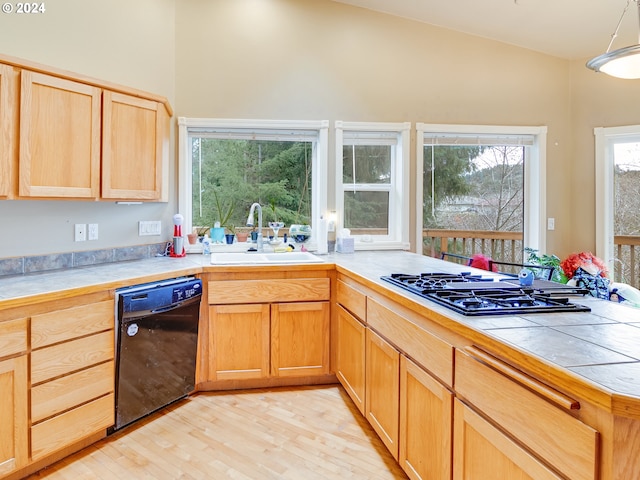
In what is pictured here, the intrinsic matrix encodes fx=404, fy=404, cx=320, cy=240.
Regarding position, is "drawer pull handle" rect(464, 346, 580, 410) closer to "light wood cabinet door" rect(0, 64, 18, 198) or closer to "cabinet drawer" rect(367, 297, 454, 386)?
"cabinet drawer" rect(367, 297, 454, 386)

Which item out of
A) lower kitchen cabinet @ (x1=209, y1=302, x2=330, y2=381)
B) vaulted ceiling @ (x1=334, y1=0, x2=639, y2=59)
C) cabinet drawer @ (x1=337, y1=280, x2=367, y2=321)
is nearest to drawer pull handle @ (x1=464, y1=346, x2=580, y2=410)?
cabinet drawer @ (x1=337, y1=280, x2=367, y2=321)

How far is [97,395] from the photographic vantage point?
2090 millimetres

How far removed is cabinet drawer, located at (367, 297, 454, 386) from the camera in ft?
4.64

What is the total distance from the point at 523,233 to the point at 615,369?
3129 mm

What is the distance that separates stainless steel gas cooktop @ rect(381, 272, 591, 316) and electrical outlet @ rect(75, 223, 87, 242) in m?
1.97

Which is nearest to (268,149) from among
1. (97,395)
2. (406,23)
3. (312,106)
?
(312,106)

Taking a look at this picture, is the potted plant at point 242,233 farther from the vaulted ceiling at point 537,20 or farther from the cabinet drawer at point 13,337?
the vaulted ceiling at point 537,20

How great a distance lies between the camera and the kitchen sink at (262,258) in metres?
2.79

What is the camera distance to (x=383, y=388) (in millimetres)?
1975

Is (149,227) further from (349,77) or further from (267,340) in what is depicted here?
(349,77)

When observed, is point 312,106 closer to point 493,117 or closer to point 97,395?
point 493,117

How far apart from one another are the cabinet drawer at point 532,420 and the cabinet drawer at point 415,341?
0.30 ft

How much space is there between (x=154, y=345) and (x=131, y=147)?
49.3 inches

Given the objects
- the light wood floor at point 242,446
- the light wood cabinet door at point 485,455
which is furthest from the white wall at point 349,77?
the light wood cabinet door at point 485,455
